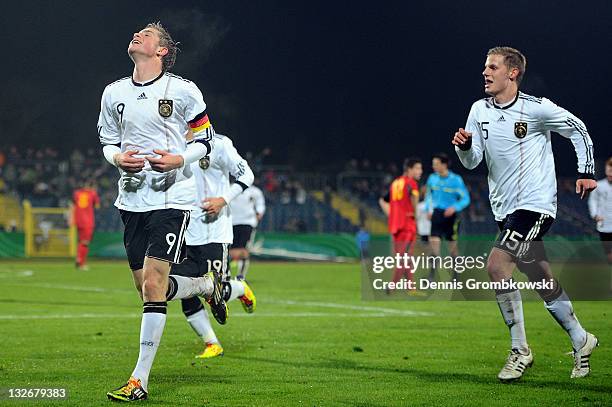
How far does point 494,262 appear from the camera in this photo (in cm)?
738

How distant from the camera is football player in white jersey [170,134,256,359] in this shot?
8711 mm

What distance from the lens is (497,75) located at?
7625 millimetres

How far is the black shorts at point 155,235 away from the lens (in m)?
6.63

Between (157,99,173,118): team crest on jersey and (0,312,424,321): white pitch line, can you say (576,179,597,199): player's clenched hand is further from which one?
(0,312,424,321): white pitch line

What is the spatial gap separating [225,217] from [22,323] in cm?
315

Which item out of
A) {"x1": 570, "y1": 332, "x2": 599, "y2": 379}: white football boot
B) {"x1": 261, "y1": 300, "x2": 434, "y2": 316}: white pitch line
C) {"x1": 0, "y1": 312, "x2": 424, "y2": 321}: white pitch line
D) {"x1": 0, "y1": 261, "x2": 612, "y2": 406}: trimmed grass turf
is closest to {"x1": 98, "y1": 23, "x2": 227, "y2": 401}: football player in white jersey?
{"x1": 0, "y1": 261, "x2": 612, "y2": 406}: trimmed grass turf

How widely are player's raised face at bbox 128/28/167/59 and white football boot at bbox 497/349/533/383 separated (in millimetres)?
3357

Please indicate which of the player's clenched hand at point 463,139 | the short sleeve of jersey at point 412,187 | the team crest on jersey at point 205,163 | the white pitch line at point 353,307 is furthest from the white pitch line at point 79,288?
the player's clenched hand at point 463,139

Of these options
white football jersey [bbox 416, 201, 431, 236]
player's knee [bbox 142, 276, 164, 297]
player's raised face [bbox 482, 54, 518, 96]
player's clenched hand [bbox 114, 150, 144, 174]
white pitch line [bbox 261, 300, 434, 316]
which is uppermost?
player's raised face [bbox 482, 54, 518, 96]

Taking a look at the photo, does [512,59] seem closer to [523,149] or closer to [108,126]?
[523,149]

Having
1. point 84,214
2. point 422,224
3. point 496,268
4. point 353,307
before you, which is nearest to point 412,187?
point 353,307

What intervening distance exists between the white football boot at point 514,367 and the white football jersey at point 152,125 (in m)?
2.60

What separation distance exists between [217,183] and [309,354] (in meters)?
2.29

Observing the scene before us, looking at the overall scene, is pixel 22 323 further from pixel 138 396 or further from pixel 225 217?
pixel 138 396
